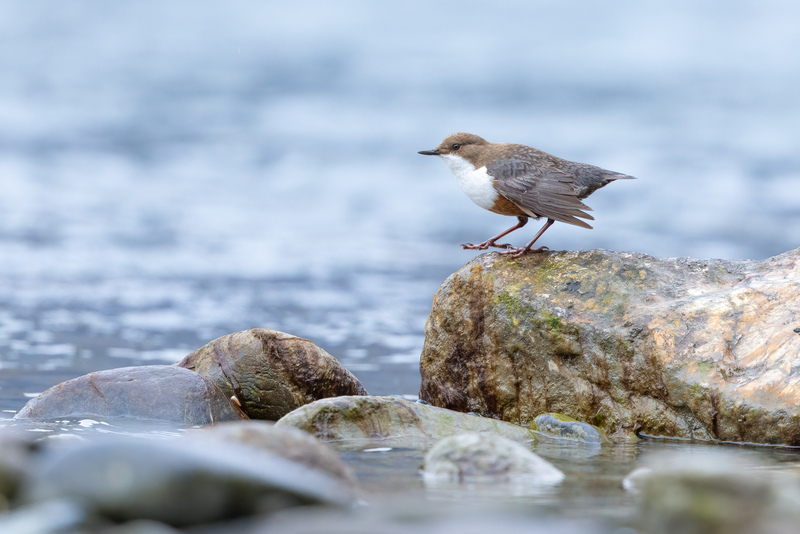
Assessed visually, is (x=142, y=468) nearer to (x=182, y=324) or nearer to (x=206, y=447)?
(x=206, y=447)

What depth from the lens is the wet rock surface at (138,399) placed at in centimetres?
550

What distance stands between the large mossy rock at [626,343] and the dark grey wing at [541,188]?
39 centimetres

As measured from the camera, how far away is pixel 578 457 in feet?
14.6

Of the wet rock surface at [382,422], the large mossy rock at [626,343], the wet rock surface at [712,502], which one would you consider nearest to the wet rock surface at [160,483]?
the wet rock surface at [712,502]

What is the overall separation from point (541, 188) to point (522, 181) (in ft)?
0.54

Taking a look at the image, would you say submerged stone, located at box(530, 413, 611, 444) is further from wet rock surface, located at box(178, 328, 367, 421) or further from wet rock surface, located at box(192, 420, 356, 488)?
wet rock surface, located at box(192, 420, 356, 488)

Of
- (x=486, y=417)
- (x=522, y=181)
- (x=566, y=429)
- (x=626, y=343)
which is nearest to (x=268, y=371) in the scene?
(x=486, y=417)

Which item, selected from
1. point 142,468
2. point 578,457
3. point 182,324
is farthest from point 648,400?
point 182,324

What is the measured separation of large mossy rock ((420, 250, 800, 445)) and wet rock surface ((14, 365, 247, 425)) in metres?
1.86

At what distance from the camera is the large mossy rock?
4.98 m

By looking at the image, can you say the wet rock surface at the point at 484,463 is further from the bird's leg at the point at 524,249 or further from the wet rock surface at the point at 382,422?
the bird's leg at the point at 524,249

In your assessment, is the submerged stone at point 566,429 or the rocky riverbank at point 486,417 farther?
the submerged stone at point 566,429

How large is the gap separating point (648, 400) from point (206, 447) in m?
3.66

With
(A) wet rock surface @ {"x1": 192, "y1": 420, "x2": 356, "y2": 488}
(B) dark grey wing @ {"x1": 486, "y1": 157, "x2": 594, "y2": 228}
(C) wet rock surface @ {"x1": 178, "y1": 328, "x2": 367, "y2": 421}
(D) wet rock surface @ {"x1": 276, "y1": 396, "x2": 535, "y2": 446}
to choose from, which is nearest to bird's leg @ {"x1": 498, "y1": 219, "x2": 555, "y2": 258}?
(B) dark grey wing @ {"x1": 486, "y1": 157, "x2": 594, "y2": 228}
